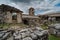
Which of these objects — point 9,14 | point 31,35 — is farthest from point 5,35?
point 9,14

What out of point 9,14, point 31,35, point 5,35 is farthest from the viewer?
point 9,14

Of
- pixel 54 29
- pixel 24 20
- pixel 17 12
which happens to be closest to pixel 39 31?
pixel 54 29

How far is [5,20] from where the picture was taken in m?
19.4

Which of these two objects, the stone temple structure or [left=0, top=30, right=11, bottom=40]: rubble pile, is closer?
[left=0, top=30, right=11, bottom=40]: rubble pile

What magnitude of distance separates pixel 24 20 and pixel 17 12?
103 inches

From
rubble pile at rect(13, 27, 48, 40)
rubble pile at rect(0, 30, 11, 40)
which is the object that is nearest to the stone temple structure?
rubble pile at rect(0, 30, 11, 40)

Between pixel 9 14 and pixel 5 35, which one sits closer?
pixel 5 35

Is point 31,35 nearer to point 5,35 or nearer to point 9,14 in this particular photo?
point 5,35

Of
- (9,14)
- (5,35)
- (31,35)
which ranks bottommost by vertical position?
(5,35)

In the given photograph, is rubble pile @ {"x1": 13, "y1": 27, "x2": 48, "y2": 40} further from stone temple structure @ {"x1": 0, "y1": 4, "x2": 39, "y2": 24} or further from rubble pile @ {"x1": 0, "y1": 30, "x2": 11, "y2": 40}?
stone temple structure @ {"x1": 0, "y1": 4, "x2": 39, "y2": 24}

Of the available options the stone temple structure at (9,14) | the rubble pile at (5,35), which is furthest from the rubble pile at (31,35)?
the stone temple structure at (9,14)

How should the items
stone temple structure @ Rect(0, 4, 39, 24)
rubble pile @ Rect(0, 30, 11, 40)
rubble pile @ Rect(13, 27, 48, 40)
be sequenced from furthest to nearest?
stone temple structure @ Rect(0, 4, 39, 24)
rubble pile @ Rect(0, 30, 11, 40)
rubble pile @ Rect(13, 27, 48, 40)

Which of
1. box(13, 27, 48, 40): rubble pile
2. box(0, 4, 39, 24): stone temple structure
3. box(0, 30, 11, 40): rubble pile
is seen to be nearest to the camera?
box(13, 27, 48, 40): rubble pile

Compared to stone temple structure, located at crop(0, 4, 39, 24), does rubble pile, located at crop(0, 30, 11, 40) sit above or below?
below
